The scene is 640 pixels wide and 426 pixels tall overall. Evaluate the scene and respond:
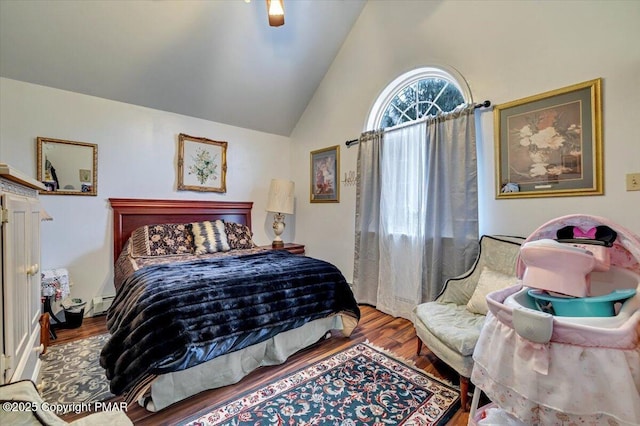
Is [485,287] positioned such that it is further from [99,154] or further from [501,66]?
[99,154]

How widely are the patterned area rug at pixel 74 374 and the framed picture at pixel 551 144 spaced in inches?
128

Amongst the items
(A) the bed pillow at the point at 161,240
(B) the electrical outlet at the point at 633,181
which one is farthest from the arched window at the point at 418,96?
(A) the bed pillow at the point at 161,240

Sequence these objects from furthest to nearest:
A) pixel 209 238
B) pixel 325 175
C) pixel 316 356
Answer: pixel 325 175 → pixel 209 238 → pixel 316 356

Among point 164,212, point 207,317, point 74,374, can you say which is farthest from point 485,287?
point 164,212

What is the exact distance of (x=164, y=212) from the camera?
3.37 m

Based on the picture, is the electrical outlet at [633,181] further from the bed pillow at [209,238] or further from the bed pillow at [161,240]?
the bed pillow at [161,240]

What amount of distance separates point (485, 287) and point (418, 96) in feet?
6.82

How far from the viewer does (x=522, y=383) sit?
0.94 meters

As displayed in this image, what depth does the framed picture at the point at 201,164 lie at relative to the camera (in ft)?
11.5

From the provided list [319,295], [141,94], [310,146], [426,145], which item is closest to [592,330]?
[319,295]

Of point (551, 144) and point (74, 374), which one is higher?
point (551, 144)

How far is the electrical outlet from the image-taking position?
174 cm

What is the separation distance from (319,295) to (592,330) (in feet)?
5.38

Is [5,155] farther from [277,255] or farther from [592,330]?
[592,330]
